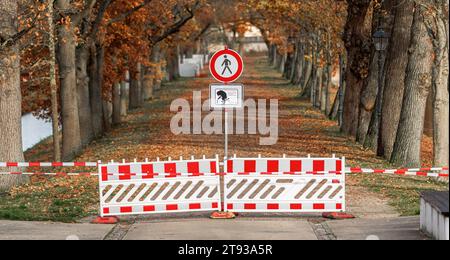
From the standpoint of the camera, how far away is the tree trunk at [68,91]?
102 ft

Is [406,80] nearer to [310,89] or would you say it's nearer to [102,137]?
[102,137]

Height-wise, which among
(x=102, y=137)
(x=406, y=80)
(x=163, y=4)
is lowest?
(x=102, y=137)

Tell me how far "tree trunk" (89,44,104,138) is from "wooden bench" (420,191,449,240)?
2473 centimetres

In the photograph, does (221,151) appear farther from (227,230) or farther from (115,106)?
(115,106)

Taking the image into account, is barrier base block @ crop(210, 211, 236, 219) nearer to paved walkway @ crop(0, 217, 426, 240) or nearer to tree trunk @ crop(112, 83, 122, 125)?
paved walkway @ crop(0, 217, 426, 240)

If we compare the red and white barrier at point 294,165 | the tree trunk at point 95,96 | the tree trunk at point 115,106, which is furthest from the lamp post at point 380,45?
the tree trunk at point 115,106

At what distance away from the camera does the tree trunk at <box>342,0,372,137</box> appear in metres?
34.0

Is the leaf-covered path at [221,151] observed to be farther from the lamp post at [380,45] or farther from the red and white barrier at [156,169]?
the lamp post at [380,45]

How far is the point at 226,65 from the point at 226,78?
0.24 metres

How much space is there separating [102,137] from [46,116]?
6704 mm
